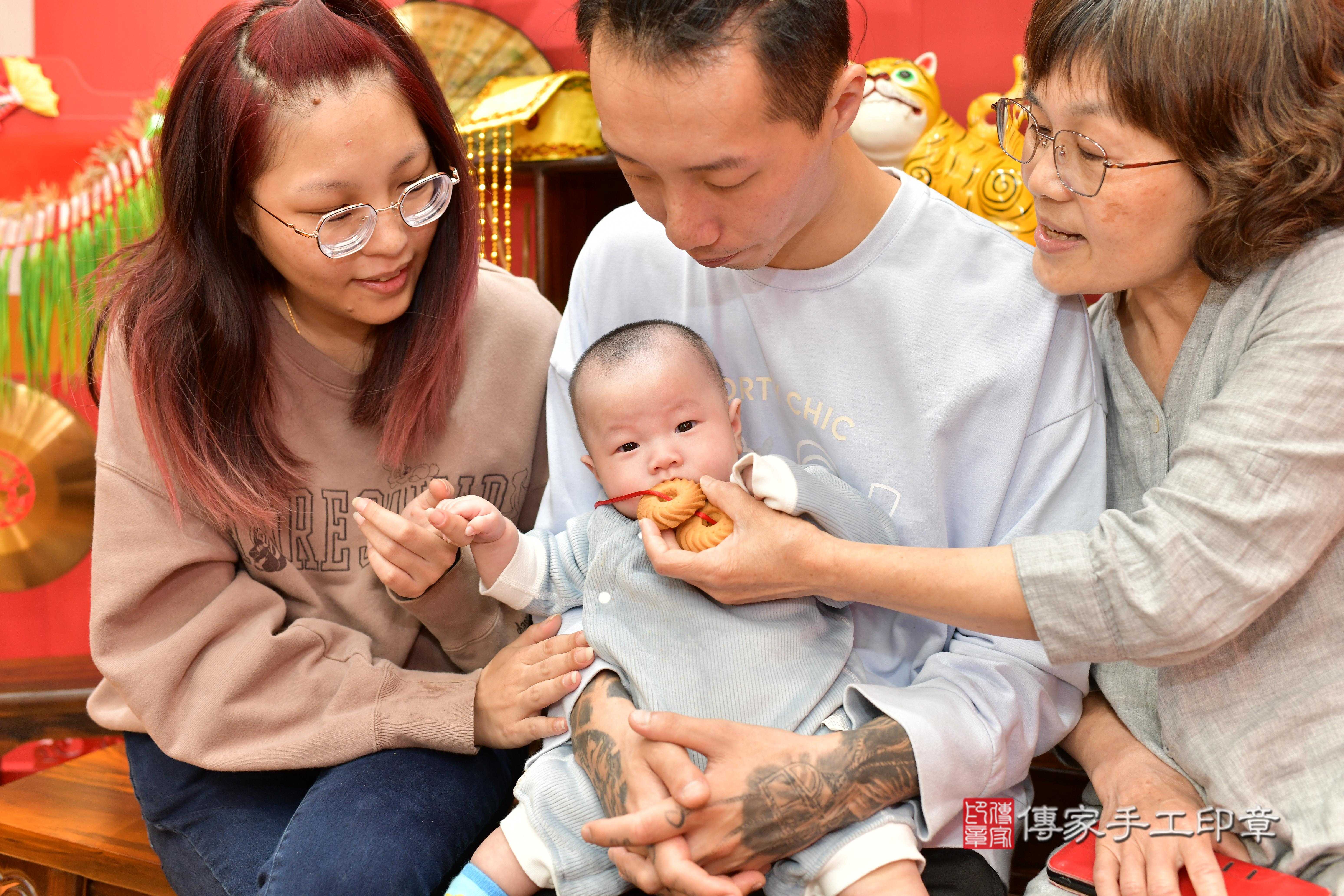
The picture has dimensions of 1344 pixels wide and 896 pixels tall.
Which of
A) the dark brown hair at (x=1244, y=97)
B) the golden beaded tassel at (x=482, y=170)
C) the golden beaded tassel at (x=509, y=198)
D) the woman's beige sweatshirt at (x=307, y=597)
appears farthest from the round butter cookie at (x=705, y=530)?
the golden beaded tassel at (x=482, y=170)

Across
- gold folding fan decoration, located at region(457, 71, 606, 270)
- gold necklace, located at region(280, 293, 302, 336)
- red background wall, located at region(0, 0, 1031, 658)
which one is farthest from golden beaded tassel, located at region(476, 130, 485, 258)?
gold necklace, located at region(280, 293, 302, 336)

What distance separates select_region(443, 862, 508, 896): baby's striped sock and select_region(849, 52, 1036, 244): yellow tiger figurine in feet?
6.15

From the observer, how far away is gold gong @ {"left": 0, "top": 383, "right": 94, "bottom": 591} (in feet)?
10.6

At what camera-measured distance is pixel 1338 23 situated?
1.24m

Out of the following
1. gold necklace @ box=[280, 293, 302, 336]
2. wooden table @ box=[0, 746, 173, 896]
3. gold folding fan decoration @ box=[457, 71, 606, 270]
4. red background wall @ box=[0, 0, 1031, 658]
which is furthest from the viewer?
red background wall @ box=[0, 0, 1031, 658]

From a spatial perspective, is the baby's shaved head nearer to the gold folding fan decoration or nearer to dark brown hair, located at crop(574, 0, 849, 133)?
dark brown hair, located at crop(574, 0, 849, 133)

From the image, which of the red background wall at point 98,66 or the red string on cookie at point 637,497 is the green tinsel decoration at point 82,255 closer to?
the red background wall at point 98,66

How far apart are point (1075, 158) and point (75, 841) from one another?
2.15 meters

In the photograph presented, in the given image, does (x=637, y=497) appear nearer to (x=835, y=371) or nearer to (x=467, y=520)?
(x=467, y=520)

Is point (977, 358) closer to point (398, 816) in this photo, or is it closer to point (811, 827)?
point (811, 827)

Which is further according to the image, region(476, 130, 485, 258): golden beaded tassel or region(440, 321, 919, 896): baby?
region(476, 130, 485, 258): golden beaded tassel

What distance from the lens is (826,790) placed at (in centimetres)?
131

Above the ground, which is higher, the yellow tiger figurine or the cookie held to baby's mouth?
the yellow tiger figurine

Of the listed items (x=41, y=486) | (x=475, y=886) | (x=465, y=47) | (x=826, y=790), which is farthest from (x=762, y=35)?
(x=41, y=486)
